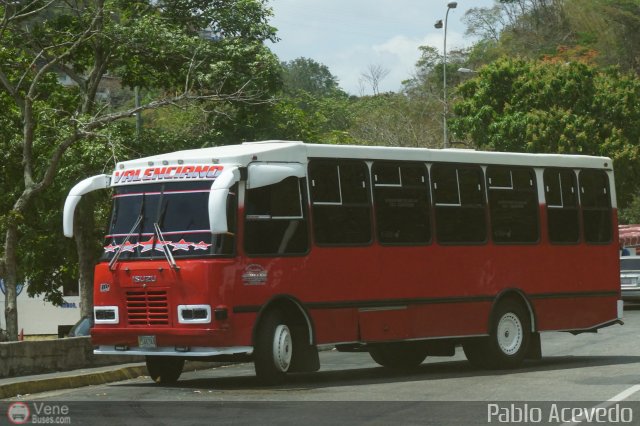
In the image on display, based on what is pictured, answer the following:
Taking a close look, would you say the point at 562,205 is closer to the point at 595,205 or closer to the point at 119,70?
the point at 595,205

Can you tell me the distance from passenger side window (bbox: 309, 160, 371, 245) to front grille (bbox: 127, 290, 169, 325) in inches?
80.0

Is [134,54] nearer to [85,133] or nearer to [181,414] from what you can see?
[85,133]

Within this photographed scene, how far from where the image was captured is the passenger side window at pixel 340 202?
53.7 ft

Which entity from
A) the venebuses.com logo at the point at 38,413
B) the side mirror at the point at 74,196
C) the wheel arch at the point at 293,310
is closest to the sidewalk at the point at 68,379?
the venebuses.com logo at the point at 38,413

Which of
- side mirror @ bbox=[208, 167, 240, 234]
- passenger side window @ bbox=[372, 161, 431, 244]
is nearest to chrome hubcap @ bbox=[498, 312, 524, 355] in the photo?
passenger side window @ bbox=[372, 161, 431, 244]

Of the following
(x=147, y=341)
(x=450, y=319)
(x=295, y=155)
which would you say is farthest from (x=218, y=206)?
(x=450, y=319)

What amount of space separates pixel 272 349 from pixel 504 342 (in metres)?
4.19

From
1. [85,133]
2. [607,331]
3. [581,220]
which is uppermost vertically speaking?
[85,133]

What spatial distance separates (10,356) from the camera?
16828 mm

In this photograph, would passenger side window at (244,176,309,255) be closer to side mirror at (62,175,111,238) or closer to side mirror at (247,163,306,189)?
side mirror at (247,163,306,189)

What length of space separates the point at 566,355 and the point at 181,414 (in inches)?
400

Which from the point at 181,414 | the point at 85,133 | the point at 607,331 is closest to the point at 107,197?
the point at 85,133

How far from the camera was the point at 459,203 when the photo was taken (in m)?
18.2

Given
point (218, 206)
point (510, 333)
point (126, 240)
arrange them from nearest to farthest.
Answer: point (218, 206), point (126, 240), point (510, 333)
